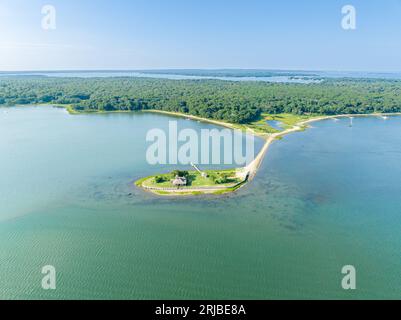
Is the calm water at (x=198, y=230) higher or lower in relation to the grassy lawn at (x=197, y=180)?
lower

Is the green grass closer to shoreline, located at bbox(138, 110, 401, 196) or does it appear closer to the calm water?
shoreline, located at bbox(138, 110, 401, 196)

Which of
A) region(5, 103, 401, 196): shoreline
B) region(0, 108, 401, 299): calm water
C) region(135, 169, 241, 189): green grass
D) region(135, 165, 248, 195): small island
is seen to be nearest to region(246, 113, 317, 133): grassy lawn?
region(5, 103, 401, 196): shoreline

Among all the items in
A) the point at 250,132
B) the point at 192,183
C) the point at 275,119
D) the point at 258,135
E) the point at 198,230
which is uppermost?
the point at 275,119

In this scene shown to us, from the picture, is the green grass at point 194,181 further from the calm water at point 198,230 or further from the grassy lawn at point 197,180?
the calm water at point 198,230

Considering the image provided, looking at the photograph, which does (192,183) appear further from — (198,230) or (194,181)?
(198,230)

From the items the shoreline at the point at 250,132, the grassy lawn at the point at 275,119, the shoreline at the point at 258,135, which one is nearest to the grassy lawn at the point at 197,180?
the shoreline at the point at 250,132

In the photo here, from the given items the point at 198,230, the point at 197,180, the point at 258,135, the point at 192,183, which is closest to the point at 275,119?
the point at 258,135
